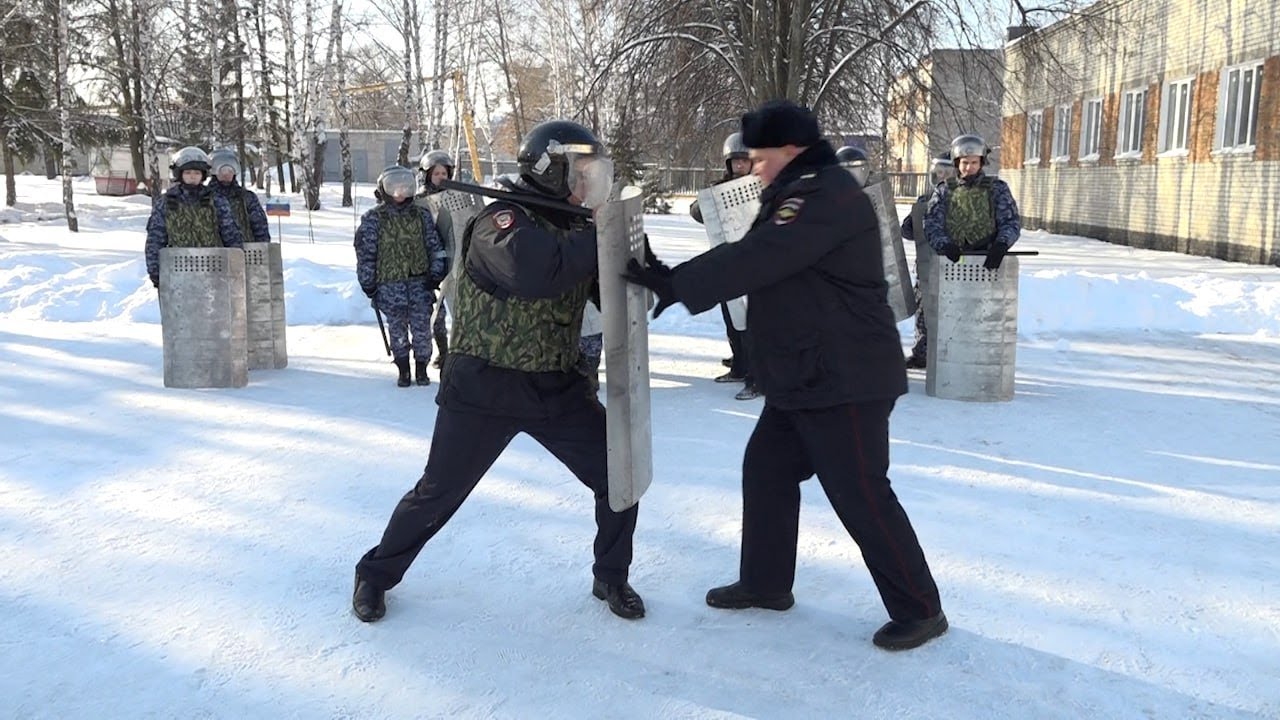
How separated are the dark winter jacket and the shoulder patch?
572 millimetres

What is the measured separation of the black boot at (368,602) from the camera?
11.8 ft

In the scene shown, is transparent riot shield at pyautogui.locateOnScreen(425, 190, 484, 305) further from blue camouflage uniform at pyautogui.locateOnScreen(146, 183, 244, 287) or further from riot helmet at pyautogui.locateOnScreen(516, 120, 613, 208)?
riot helmet at pyautogui.locateOnScreen(516, 120, 613, 208)

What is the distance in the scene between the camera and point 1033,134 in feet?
94.0

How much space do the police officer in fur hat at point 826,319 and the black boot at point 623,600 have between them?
82 cm

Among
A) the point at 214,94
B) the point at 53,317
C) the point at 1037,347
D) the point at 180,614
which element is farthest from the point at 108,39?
the point at 180,614

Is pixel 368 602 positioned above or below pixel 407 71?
below

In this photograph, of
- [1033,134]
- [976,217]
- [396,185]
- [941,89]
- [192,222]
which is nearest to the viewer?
[976,217]

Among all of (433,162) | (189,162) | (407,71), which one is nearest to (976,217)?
(433,162)

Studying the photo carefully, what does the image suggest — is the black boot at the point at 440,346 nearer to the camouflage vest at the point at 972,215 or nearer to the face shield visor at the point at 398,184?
the face shield visor at the point at 398,184

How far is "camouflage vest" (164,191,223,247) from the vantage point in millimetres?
7895

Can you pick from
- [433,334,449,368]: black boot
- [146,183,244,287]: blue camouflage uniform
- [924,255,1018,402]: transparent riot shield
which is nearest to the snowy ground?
[924,255,1018,402]: transparent riot shield

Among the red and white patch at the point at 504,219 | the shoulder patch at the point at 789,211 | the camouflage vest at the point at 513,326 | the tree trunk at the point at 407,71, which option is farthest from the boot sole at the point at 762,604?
the tree trunk at the point at 407,71

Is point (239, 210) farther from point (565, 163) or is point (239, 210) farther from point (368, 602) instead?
point (565, 163)

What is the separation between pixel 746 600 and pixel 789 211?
145cm
